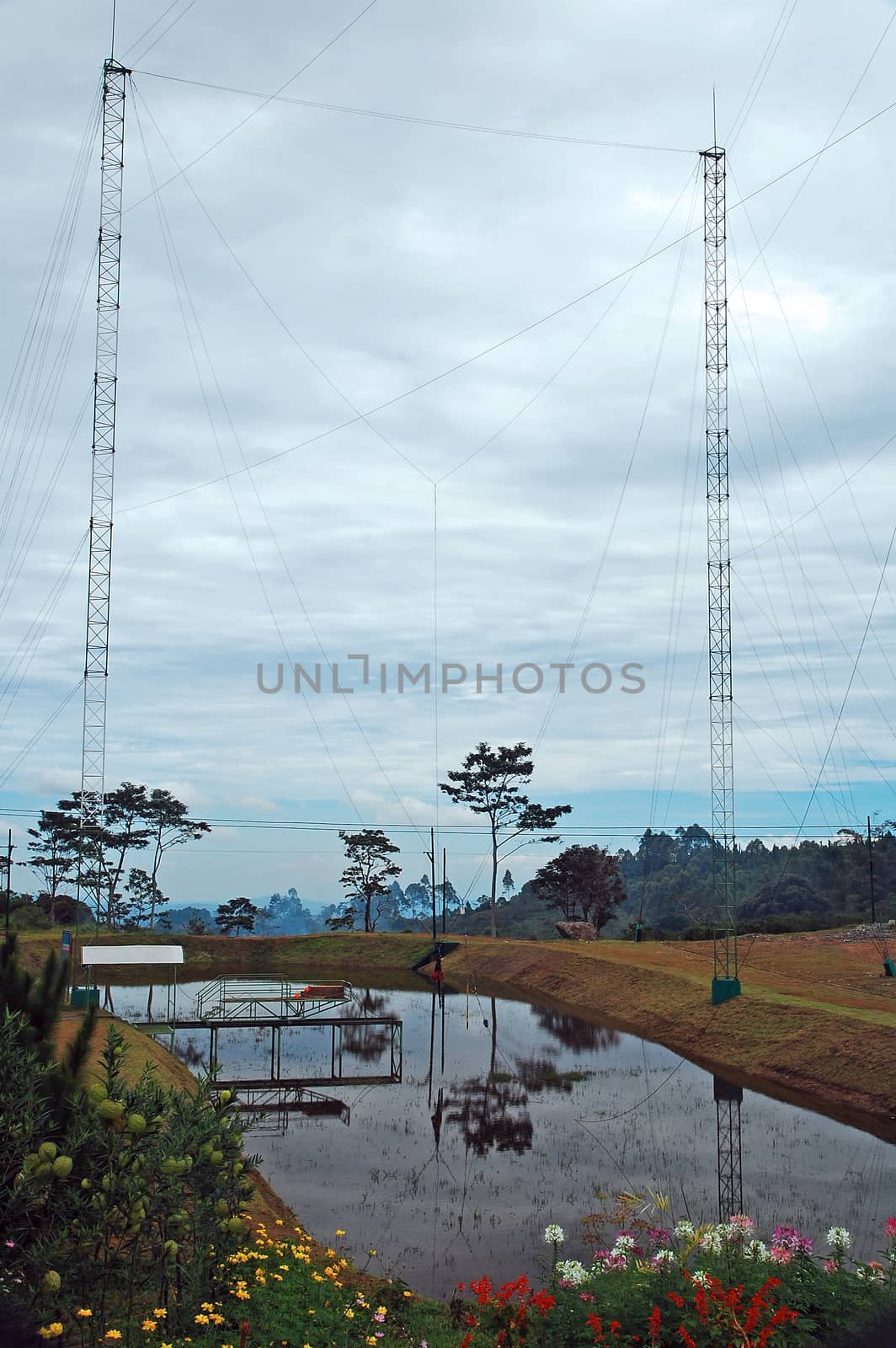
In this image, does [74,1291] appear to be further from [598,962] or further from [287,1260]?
[598,962]

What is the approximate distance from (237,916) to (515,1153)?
6729 cm

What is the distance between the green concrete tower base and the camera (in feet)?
123

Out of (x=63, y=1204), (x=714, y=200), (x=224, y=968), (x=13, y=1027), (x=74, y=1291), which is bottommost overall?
(x=224, y=968)

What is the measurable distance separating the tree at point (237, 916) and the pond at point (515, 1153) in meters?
49.0

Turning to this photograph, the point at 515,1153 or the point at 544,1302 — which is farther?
the point at 515,1153

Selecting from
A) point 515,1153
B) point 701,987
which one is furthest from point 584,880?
point 515,1153

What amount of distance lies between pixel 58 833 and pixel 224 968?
72.3ft

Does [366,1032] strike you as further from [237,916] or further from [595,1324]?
[237,916]

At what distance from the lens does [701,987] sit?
135 ft

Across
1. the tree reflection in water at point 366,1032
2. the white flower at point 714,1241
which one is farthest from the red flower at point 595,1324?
the tree reflection in water at point 366,1032

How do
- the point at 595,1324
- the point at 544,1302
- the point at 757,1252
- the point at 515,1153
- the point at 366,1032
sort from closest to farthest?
the point at 595,1324
the point at 544,1302
the point at 757,1252
the point at 515,1153
the point at 366,1032

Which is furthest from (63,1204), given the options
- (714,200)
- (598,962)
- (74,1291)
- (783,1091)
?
(598,962)

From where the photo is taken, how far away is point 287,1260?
11773mm

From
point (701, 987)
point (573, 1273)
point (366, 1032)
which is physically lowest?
point (366, 1032)
